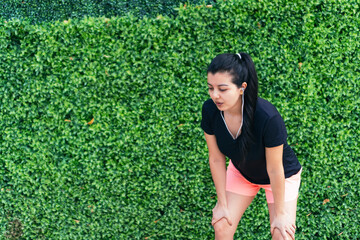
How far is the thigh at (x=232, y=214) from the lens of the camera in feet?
10.9

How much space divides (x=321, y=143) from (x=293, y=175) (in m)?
1.39

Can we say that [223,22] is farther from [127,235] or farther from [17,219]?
[17,219]

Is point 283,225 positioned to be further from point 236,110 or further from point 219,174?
point 236,110

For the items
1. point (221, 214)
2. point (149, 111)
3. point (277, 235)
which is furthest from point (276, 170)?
point (149, 111)

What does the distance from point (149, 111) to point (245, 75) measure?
1.69 m

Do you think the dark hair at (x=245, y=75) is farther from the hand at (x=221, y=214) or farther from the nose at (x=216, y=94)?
the hand at (x=221, y=214)

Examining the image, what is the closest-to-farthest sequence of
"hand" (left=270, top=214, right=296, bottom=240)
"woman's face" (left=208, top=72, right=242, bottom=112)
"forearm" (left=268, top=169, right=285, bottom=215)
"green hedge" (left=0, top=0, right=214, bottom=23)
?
"woman's face" (left=208, top=72, right=242, bottom=112) → "forearm" (left=268, top=169, right=285, bottom=215) → "hand" (left=270, top=214, right=296, bottom=240) → "green hedge" (left=0, top=0, right=214, bottom=23)

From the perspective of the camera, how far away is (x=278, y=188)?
296 cm

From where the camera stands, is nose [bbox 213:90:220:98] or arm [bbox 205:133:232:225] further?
→ arm [bbox 205:133:232:225]

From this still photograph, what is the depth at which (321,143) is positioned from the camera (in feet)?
14.6

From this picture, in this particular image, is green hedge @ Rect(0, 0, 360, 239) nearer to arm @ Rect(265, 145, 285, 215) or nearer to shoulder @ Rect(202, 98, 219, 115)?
shoulder @ Rect(202, 98, 219, 115)

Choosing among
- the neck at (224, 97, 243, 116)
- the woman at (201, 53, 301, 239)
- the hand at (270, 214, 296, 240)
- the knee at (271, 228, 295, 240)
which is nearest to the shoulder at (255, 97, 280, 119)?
A: the woman at (201, 53, 301, 239)

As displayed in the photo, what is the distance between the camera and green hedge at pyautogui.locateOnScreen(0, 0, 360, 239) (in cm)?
413

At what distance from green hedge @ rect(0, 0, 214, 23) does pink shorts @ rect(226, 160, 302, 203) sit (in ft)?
7.73
